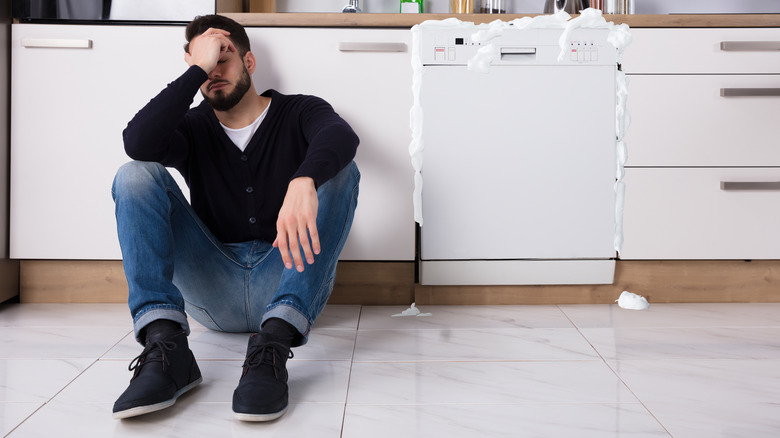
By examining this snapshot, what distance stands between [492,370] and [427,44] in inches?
38.2

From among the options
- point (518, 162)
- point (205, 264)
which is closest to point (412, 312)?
point (518, 162)

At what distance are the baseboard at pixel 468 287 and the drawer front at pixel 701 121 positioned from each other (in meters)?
0.33

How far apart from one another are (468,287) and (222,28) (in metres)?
1.01

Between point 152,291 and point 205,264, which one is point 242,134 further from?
point 152,291

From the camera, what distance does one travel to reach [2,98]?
179cm

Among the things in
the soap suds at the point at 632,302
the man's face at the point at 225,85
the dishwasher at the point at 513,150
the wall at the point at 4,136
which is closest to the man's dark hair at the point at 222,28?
the man's face at the point at 225,85

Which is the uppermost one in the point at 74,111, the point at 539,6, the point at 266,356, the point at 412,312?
the point at 539,6

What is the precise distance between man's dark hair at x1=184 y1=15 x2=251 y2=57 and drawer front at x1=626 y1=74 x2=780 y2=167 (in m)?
1.11

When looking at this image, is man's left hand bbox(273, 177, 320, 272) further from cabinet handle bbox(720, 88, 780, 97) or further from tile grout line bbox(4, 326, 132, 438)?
cabinet handle bbox(720, 88, 780, 97)

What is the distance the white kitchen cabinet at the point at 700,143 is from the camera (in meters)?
1.85

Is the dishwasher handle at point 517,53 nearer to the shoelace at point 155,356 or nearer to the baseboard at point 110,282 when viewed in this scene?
the baseboard at point 110,282

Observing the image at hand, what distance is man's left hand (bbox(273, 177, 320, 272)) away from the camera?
3.56ft

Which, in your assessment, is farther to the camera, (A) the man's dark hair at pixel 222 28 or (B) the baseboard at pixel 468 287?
(B) the baseboard at pixel 468 287

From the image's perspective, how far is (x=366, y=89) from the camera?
1.84m
